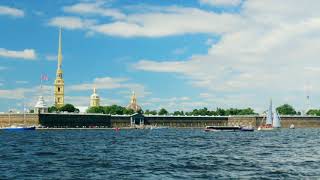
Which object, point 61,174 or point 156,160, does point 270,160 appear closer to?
point 156,160

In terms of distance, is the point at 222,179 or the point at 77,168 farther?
the point at 77,168

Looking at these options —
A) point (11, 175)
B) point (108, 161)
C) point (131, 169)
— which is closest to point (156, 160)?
point (108, 161)

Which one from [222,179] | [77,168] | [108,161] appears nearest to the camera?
[222,179]

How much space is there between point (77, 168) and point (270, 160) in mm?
16338

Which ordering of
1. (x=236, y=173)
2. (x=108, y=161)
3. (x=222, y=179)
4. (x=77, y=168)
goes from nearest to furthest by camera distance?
(x=222, y=179), (x=236, y=173), (x=77, y=168), (x=108, y=161)

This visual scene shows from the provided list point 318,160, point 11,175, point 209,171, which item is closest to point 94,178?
point 11,175

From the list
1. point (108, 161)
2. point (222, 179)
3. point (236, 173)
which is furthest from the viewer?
point (108, 161)

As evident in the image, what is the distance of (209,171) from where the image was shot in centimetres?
4234

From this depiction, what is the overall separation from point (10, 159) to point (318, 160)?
82.4ft

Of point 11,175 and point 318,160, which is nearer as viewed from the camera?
point 11,175

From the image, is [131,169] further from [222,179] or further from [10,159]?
[10,159]

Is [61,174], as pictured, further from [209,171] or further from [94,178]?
[209,171]

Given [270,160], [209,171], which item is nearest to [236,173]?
[209,171]

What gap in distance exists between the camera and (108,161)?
164 feet
